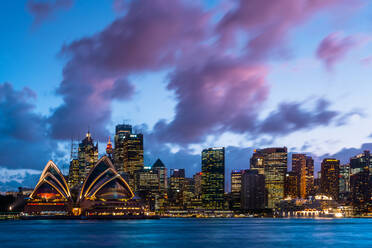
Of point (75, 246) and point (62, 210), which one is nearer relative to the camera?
point (75, 246)

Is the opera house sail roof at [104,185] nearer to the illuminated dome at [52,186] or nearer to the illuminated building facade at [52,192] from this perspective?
the illuminated building facade at [52,192]

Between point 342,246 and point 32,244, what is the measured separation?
150 feet

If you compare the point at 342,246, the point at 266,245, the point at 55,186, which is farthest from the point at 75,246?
the point at 55,186

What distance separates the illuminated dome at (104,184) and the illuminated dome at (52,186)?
568 inches

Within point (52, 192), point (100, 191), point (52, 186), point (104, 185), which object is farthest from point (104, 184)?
point (52, 192)

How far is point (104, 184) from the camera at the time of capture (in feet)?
584

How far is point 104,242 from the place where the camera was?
3019 inches

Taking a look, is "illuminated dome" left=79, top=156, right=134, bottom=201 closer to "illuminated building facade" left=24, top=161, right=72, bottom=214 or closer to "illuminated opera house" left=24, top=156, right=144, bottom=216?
"illuminated opera house" left=24, top=156, right=144, bottom=216

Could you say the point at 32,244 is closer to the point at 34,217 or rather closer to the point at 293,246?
the point at 293,246

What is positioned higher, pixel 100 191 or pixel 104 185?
pixel 104 185

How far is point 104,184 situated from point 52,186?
86.6 ft

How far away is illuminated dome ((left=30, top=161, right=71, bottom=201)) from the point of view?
191875mm

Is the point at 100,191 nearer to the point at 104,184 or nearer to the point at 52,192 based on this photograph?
→ the point at 104,184

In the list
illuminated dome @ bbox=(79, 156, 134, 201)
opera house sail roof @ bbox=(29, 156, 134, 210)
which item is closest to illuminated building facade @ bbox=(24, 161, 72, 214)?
opera house sail roof @ bbox=(29, 156, 134, 210)
